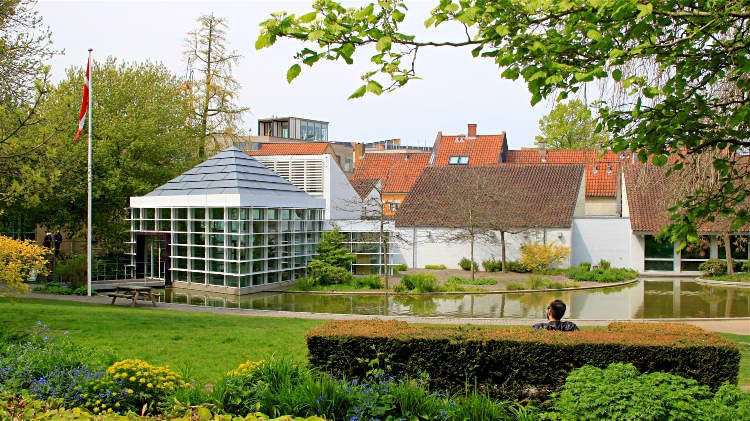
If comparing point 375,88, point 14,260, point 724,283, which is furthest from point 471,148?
point 375,88

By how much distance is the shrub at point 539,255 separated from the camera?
34.3 m

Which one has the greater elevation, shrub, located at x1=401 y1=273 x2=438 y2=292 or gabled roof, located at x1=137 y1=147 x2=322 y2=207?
gabled roof, located at x1=137 y1=147 x2=322 y2=207

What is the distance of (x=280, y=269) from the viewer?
94.2ft

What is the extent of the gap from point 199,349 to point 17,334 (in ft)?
9.38

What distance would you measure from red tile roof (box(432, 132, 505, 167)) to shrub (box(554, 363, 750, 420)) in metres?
48.2

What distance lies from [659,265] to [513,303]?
56.9ft

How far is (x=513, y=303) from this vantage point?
80.0 feet

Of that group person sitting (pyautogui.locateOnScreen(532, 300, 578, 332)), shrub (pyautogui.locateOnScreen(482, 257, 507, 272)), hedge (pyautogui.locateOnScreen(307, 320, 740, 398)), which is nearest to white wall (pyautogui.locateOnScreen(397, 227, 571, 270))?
shrub (pyautogui.locateOnScreen(482, 257, 507, 272))

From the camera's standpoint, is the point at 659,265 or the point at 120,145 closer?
the point at 120,145

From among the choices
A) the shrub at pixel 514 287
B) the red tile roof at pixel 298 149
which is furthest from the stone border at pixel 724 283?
the red tile roof at pixel 298 149

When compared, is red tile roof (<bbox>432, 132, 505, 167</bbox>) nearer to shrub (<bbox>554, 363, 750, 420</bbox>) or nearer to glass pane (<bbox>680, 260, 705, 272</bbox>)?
glass pane (<bbox>680, 260, 705, 272</bbox>)

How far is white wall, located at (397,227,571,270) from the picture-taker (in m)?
36.8

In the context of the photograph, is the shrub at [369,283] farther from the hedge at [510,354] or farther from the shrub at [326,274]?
the hedge at [510,354]

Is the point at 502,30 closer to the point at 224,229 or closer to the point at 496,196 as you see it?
the point at 224,229
